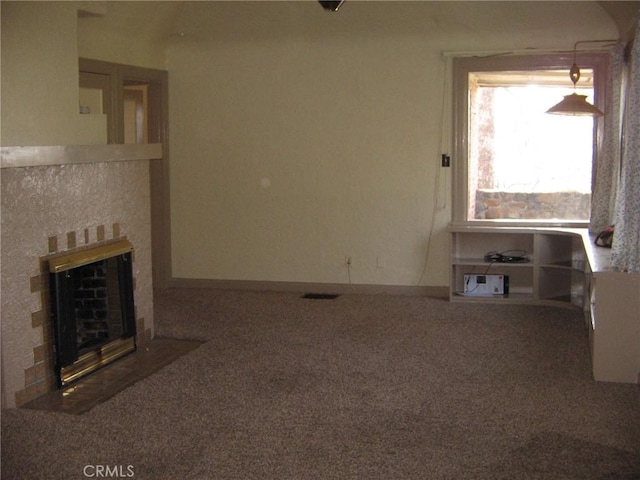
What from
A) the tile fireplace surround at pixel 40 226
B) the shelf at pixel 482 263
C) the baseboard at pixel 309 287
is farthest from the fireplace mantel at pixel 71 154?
the shelf at pixel 482 263

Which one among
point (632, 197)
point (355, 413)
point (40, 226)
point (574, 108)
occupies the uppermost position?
point (574, 108)

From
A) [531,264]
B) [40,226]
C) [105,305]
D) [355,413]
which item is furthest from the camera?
[531,264]

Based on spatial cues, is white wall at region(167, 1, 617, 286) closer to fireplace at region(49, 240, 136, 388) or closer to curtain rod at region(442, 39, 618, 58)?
curtain rod at region(442, 39, 618, 58)

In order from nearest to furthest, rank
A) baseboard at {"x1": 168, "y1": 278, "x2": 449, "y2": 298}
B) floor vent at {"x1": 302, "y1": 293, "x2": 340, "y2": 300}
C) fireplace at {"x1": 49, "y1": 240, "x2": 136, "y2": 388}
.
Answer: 1. fireplace at {"x1": 49, "y1": 240, "x2": 136, "y2": 388}
2. floor vent at {"x1": 302, "y1": 293, "x2": 340, "y2": 300}
3. baseboard at {"x1": 168, "y1": 278, "x2": 449, "y2": 298}

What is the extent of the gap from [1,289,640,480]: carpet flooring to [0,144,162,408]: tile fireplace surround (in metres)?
0.37

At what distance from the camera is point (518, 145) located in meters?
6.98

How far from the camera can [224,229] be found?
761 cm

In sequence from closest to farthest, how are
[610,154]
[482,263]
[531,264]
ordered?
[610,154] < [531,264] < [482,263]

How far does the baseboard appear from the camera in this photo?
719cm

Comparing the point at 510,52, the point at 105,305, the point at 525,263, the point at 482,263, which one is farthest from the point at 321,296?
the point at 510,52

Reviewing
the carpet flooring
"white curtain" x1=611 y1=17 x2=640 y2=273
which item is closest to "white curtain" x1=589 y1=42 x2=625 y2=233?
the carpet flooring

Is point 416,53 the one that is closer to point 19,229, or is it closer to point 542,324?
point 542,324

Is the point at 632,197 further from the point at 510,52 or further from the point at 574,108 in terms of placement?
the point at 510,52

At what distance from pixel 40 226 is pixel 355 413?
1983 millimetres
